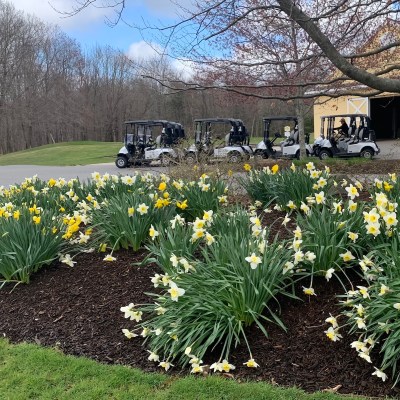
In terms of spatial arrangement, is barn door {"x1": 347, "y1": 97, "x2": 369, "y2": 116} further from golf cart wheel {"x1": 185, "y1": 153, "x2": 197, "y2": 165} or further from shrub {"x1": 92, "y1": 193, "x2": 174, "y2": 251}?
shrub {"x1": 92, "y1": 193, "x2": 174, "y2": 251}

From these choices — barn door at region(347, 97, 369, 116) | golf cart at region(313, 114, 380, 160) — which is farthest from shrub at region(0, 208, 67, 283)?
barn door at region(347, 97, 369, 116)

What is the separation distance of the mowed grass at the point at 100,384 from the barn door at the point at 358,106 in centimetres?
3017

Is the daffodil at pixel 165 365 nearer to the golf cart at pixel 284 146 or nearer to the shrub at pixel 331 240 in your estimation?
the shrub at pixel 331 240

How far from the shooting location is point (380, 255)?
3.12 meters

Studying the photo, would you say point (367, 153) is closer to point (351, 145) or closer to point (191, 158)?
point (351, 145)

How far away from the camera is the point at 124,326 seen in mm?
3473

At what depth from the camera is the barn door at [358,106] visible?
30.3 m

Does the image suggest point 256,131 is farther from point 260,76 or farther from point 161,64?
point 161,64

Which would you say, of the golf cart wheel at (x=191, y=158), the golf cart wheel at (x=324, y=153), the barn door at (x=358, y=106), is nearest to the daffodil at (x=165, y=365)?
the golf cart wheel at (x=191, y=158)

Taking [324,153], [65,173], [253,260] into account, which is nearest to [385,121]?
[324,153]

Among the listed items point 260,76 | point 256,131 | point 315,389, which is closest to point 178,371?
point 315,389

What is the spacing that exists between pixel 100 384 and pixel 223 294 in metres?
0.96

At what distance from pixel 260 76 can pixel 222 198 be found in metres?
8.16

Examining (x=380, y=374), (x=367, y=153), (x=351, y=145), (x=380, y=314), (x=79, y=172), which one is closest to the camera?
(x=380, y=374)
